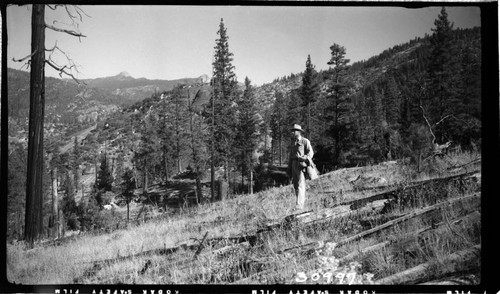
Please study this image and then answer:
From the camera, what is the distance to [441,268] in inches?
153

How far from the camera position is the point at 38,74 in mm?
6215

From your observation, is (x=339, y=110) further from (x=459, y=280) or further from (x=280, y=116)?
(x=459, y=280)

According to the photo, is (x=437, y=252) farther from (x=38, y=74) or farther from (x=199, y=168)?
(x=199, y=168)

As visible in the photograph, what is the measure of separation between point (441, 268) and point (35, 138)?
8.10 m

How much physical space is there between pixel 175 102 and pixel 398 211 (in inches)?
1272

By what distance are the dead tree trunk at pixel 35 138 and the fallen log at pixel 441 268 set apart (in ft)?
23.4

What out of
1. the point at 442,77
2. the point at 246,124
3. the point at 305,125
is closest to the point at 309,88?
the point at 305,125

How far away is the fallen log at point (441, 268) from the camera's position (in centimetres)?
389

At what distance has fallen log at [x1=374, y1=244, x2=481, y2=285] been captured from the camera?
3.89m

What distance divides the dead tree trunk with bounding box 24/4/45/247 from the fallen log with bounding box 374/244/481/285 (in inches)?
281

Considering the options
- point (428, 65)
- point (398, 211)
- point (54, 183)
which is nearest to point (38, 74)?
point (398, 211)

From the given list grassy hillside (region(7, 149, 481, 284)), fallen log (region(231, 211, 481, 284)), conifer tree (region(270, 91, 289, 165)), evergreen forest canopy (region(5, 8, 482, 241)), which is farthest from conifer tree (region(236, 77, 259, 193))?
fallen log (region(231, 211, 481, 284))

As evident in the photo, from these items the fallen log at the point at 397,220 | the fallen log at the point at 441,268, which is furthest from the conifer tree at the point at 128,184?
the fallen log at the point at 441,268

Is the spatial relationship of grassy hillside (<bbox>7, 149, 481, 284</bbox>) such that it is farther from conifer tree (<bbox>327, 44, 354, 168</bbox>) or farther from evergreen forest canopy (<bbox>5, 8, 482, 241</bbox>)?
conifer tree (<bbox>327, 44, 354, 168</bbox>)
